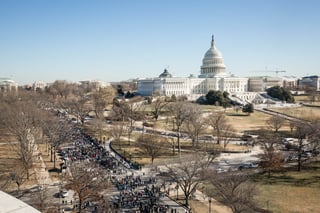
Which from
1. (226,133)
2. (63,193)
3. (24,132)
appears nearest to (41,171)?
(24,132)

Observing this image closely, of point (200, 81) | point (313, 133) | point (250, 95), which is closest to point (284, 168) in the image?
point (313, 133)

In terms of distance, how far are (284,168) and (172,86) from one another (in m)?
96.0

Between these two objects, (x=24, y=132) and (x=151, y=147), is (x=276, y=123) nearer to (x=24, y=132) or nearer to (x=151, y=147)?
(x=151, y=147)

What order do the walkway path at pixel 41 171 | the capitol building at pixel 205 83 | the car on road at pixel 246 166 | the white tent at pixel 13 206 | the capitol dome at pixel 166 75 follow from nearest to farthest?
the white tent at pixel 13 206 < the walkway path at pixel 41 171 < the car on road at pixel 246 166 < the capitol building at pixel 205 83 < the capitol dome at pixel 166 75

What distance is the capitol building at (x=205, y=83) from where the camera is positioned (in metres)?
126

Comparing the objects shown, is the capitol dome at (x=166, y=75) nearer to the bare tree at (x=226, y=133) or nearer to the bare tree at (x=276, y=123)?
the bare tree at (x=276, y=123)

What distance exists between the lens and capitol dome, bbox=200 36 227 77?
146 meters

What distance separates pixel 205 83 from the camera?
136625 millimetres

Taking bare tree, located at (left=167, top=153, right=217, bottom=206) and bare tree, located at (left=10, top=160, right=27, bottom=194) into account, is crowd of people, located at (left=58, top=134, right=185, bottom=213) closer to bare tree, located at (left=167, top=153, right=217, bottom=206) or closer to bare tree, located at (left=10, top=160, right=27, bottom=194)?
bare tree, located at (left=167, top=153, right=217, bottom=206)

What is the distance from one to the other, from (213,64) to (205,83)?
15.1 m

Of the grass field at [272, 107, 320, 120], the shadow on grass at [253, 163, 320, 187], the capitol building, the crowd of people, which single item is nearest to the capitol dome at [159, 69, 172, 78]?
the capitol building

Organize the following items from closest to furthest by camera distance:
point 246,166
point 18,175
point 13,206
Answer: point 13,206
point 18,175
point 246,166

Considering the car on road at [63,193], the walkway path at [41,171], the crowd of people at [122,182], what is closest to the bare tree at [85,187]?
the crowd of people at [122,182]

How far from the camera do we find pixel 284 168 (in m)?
34.8
